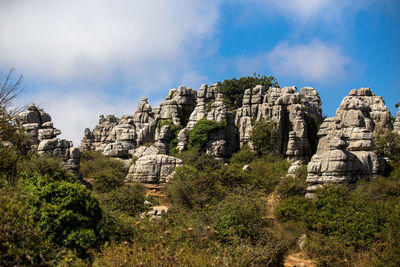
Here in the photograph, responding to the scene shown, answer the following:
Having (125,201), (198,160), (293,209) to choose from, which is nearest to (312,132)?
(198,160)

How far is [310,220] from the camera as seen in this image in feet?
53.3

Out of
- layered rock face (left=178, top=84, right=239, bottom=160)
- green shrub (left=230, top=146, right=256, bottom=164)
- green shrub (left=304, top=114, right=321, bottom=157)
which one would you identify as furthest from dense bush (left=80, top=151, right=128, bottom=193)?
green shrub (left=304, top=114, right=321, bottom=157)

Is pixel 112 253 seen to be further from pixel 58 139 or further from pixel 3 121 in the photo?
pixel 58 139

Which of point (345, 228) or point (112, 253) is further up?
point (345, 228)

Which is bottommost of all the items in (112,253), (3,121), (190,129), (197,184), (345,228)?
(112,253)

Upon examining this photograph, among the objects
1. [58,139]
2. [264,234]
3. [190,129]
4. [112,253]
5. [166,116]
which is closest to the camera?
[112,253]

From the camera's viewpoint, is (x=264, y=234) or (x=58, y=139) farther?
(x=58, y=139)

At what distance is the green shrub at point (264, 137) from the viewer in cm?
3209

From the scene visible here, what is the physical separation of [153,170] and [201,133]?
747cm

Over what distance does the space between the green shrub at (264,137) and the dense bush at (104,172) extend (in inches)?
437

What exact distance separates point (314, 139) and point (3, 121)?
84.7ft

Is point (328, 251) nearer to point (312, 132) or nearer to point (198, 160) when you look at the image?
point (198, 160)

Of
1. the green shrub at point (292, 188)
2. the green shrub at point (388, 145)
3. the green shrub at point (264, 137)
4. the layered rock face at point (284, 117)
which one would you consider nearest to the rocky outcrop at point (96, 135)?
the layered rock face at point (284, 117)

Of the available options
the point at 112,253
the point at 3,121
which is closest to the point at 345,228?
the point at 112,253
